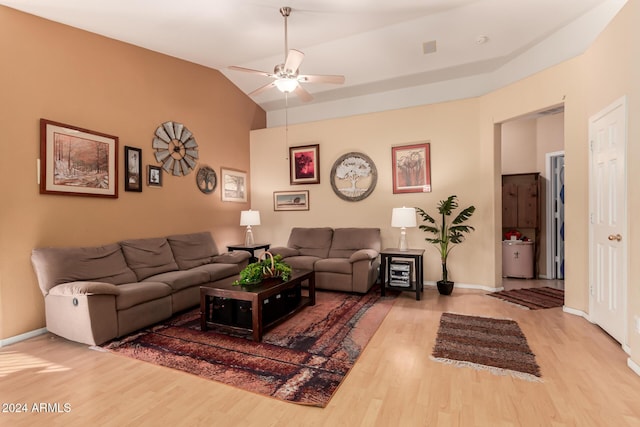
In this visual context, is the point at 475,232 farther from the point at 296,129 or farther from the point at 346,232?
the point at 296,129

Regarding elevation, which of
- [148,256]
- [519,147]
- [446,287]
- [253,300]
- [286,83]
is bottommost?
[446,287]

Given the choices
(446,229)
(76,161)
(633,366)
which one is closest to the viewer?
(633,366)

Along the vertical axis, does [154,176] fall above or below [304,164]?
below

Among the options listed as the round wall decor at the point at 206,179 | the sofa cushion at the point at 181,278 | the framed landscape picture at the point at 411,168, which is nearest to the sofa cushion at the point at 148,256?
the sofa cushion at the point at 181,278

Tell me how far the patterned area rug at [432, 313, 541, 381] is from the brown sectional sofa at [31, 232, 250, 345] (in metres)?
2.88

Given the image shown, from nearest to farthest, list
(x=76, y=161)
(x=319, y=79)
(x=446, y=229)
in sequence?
(x=319, y=79) < (x=76, y=161) < (x=446, y=229)

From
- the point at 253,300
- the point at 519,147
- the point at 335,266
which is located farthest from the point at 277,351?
the point at 519,147

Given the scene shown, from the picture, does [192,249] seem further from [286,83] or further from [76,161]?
[286,83]

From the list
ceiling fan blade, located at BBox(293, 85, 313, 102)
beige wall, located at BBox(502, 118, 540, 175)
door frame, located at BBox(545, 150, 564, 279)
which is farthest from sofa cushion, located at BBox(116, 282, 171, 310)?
door frame, located at BBox(545, 150, 564, 279)

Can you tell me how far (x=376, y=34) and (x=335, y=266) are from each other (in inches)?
135

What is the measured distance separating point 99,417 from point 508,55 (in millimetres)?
6131

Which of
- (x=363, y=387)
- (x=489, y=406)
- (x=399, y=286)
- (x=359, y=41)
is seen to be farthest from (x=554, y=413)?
(x=359, y=41)

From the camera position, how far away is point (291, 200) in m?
5.95

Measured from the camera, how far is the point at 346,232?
522cm
